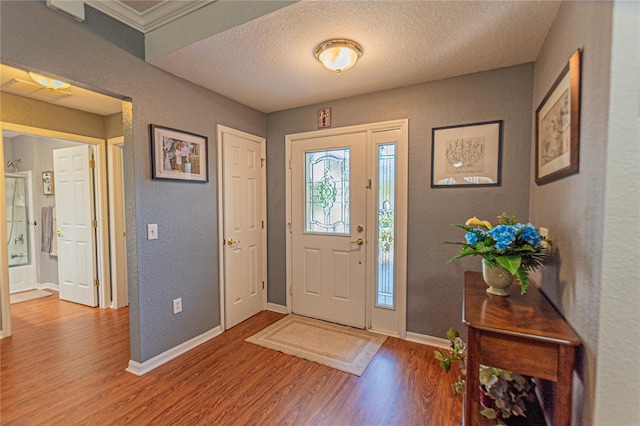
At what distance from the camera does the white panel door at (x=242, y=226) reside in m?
2.86

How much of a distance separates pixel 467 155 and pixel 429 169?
308mm

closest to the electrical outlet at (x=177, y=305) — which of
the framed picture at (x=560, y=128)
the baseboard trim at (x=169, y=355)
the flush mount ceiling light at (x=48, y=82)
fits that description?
the baseboard trim at (x=169, y=355)

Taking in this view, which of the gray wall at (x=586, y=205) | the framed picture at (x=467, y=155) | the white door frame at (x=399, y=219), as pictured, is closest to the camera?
the gray wall at (x=586, y=205)

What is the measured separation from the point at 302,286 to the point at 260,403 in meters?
1.41

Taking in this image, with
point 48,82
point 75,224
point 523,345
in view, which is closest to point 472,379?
point 523,345

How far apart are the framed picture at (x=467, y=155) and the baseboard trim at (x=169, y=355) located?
2458 mm

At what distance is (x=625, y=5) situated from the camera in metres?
0.90

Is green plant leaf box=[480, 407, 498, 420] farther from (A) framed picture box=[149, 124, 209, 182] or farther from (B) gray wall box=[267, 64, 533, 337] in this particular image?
(A) framed picture box=[149, 124, 209, 182]

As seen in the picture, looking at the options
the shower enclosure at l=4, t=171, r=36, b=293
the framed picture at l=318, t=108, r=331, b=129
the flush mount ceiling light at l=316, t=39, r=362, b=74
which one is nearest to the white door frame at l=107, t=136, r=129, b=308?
the shower enclosure at l=4, t=171, r=36, b=293

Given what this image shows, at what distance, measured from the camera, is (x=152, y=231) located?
220 centimetres

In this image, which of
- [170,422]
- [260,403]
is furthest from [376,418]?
[170,422]

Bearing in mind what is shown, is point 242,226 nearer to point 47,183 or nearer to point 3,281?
point 3,281

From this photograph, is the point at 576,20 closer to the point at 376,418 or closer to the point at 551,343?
the point at 551,343

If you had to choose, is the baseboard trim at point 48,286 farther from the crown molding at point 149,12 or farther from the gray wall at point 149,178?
the crown molding at point 149,12
